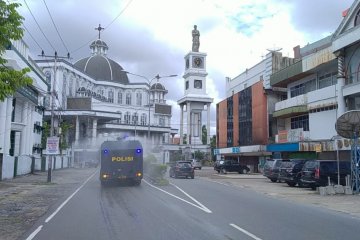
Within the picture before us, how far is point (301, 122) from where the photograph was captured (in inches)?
1853

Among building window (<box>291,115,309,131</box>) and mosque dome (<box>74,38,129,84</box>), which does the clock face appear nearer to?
mosque dome (<box>74,38,129,84</box>)

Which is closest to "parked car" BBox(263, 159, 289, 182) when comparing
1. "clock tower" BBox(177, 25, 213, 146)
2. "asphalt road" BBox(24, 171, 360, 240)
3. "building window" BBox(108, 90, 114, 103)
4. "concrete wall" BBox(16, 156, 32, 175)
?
"asphalt road" BBox(24, 171, 360, 240)

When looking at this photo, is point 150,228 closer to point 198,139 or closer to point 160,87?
point 198,139

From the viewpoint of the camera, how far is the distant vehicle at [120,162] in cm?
2805

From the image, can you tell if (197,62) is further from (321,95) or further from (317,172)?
(317,172)

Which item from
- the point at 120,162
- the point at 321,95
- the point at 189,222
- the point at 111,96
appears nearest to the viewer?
the point at 189,222

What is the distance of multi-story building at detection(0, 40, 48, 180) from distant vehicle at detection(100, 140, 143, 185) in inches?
373

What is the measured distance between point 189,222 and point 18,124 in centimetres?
3489

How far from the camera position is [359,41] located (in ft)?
109

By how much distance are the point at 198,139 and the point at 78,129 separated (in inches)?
1235

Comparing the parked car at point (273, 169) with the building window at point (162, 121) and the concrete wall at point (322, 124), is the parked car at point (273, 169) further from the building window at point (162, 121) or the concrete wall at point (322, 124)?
the building window at point (162, 121)

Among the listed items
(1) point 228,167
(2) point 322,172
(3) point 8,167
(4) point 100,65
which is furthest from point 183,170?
(4) point 100,65

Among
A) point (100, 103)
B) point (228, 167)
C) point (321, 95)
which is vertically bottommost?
point (228, 167)

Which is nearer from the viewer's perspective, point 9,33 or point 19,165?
point 9,33
